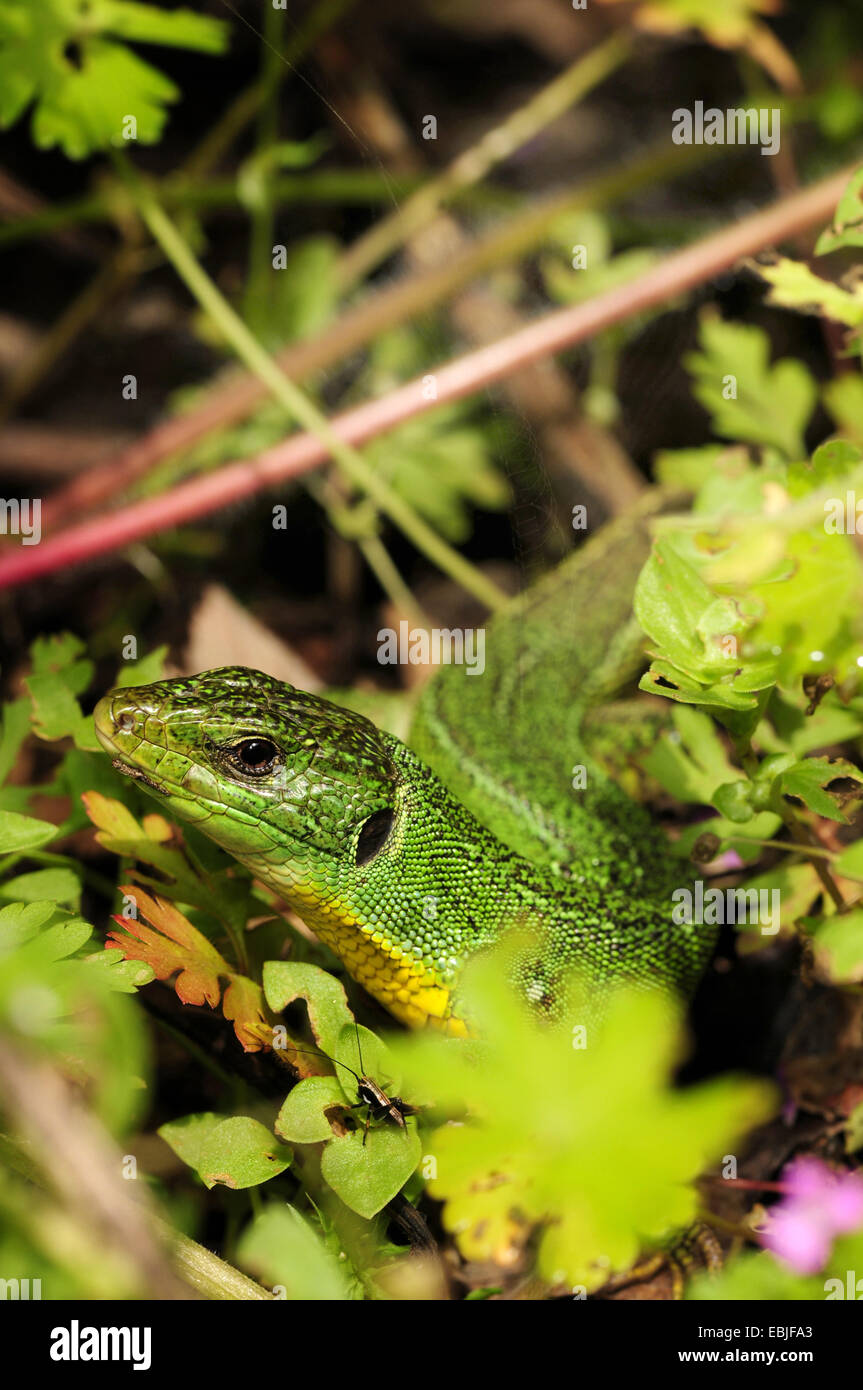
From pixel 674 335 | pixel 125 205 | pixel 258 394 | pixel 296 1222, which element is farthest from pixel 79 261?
pixel 296 1222

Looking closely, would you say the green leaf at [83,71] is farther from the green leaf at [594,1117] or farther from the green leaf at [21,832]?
the green leaf at [594,1117]

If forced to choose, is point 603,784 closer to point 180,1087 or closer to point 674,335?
point 180,1087

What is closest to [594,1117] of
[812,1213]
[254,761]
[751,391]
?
[812,1213]

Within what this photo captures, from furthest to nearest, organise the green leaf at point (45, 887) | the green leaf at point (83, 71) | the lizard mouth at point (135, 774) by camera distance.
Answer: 1. the green leaf at point (83, 71)
2. the lizard mouth at point (135, 774)
3. the green leaf at point (45, 887)

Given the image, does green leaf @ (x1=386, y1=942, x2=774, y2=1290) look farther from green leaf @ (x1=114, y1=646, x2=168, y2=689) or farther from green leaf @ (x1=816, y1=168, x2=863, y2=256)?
green leaf @ (x1=816, y1=168, x2=863, y2=256)

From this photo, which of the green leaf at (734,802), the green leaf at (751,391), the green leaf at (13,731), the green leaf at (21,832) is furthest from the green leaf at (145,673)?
the green leaf at (751,391)

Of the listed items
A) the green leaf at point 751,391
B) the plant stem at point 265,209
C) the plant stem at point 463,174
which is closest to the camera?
the green leaf at point 751,391

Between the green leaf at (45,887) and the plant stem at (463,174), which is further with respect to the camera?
the plant stem at (463,174)
